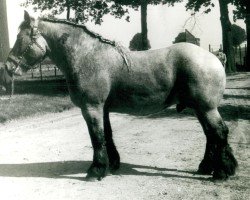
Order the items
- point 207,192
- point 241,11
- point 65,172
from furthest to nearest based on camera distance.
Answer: point 241,11 → point 65,172 → point 207,192

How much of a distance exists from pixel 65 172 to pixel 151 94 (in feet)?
6.86

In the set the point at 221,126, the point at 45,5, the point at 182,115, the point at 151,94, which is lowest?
the point at 182,115

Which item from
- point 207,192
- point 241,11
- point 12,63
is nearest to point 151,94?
point 207,192

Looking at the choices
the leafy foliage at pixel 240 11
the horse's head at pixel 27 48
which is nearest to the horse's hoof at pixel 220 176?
the horse's head at pixel 27 48

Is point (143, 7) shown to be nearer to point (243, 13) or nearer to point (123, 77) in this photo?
point (243, 13)

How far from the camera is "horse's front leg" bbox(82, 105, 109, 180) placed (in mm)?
6375

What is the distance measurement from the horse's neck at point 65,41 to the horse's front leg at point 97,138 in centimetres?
80

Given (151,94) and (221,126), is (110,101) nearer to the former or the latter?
(151,94)

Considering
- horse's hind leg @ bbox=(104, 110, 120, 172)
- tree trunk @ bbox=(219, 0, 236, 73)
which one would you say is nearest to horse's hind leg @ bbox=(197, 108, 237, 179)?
horse's hind leg @ bbox=(104, 110, 120, 172)

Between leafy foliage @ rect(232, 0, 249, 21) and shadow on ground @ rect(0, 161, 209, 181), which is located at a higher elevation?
leafy foliage @ rect(232, 0, 249, 21)

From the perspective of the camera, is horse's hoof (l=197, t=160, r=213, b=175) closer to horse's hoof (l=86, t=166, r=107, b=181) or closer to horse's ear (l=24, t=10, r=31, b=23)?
horse's hoof (l=86, t=166, r=107, b=181)

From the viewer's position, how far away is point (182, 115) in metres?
13.2

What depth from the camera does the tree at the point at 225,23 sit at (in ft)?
113

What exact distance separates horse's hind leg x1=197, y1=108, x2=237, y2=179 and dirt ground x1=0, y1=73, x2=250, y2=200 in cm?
17
